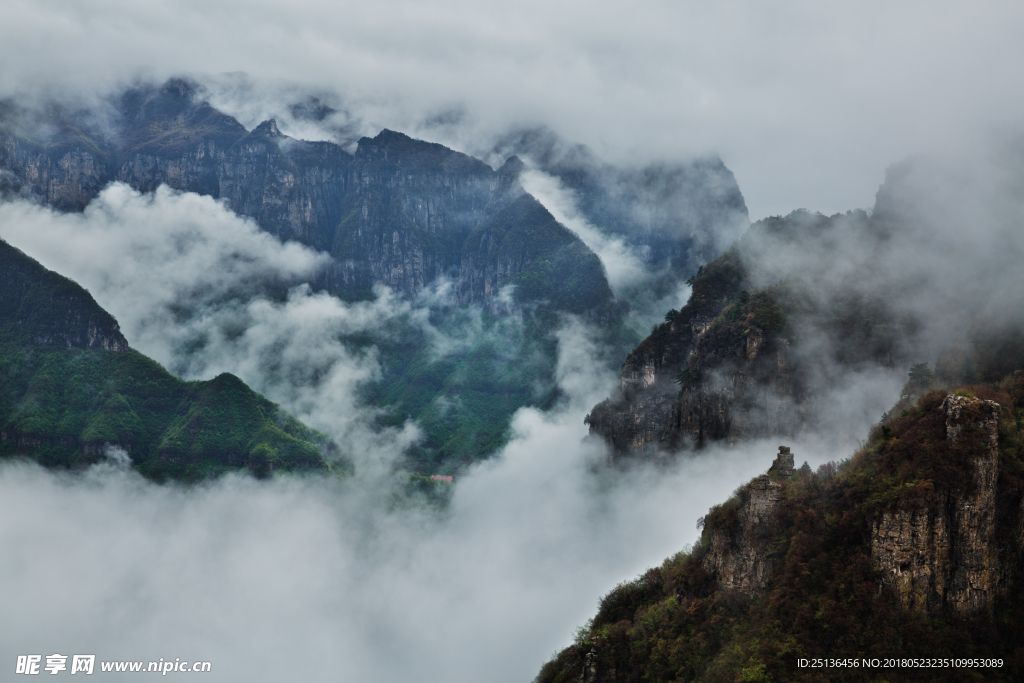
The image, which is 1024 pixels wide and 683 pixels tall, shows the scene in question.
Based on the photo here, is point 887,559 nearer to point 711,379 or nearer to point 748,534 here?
point 748,534

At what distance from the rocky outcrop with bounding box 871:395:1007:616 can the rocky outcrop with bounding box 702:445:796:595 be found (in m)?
11.6

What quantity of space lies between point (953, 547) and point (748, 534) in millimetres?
16840

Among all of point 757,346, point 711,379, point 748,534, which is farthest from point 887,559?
point 711,379

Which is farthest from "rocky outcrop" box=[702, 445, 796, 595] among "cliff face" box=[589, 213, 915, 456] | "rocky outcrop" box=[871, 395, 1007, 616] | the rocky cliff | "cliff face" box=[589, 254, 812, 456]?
"cliff face" box=[589, 254, 812, 456]

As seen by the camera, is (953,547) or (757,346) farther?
(757,346)

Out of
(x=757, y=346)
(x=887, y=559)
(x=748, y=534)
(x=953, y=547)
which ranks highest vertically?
(x=757, y=346)

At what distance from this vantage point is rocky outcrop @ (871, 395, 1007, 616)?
62.5 m

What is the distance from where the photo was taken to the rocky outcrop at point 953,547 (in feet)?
205

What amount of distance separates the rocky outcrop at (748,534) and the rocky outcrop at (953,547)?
11.6m

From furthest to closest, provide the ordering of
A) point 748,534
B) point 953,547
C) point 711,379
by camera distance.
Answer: point 711,379 < point 748,534 < point 953,547

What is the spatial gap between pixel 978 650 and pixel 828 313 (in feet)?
241

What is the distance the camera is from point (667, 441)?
146 meters

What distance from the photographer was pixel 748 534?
7381cm

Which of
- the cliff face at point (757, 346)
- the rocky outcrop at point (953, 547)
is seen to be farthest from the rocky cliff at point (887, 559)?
the cliff face at point (757, 346)
